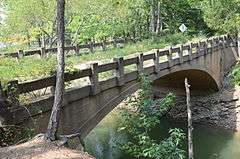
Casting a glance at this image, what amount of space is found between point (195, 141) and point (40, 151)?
16.7m

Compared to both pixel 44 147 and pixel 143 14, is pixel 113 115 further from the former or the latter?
pixel 44 147

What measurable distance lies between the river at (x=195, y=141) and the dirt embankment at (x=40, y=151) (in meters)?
10.1

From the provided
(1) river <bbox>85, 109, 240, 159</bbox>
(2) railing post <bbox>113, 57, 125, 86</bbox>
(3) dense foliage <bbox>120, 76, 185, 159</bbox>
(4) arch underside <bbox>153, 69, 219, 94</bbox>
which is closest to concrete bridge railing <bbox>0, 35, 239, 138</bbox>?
(2) railing post <bbox>113, 57, 125, 86</bbox>

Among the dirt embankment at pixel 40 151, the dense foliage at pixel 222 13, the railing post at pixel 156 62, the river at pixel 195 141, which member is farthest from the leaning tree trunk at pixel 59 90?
the dense foliage at pixel 222 13

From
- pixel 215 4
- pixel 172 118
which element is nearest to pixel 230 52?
pixel 215 4

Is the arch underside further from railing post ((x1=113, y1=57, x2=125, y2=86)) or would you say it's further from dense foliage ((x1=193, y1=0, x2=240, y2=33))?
railing post ((x1=113, y1=57, x2=125, y2=86))

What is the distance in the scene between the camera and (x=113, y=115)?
95.6 feet

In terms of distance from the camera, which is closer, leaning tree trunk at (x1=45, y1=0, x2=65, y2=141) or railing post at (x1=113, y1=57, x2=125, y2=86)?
leaning tree trunk at (x1=45, y1=0, x2=65, y2=141)

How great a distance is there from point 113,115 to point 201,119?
6.12 metres

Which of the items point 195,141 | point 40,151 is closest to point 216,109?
point 195,141

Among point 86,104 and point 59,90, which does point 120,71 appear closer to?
point 86,104

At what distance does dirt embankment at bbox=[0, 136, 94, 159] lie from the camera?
298 inches

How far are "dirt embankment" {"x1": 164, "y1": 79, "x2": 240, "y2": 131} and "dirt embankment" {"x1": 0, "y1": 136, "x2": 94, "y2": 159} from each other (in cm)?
1876

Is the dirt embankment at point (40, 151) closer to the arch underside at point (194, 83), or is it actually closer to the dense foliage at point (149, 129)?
the dense foliage at point (149, 129)
